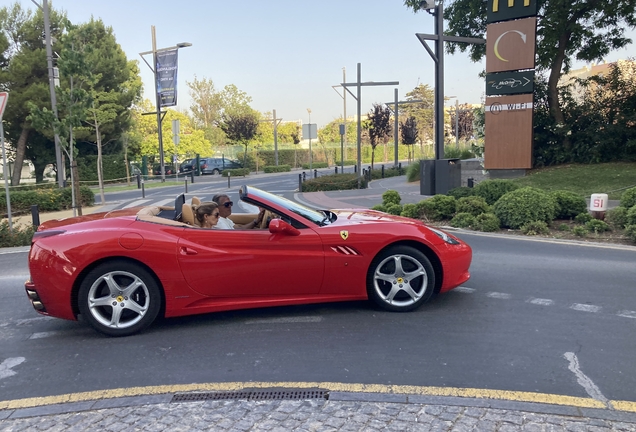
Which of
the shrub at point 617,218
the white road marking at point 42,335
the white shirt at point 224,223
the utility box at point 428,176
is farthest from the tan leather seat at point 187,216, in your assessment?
the utility box at point 428,176

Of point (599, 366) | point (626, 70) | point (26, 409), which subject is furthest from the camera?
point (626, 70)

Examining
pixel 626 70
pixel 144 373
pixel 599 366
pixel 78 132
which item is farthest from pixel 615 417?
pixel 78 132

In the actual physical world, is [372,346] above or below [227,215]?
below

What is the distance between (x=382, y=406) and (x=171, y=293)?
89.2 inches

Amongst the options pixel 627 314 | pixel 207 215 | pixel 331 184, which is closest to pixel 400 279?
pixel 207 215

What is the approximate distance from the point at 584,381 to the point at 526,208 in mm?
7099

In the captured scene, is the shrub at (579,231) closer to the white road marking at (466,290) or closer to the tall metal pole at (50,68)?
the white road marking at (466,290)

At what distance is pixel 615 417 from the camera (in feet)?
10.2

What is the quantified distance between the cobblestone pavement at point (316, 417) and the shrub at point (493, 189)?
958 cm

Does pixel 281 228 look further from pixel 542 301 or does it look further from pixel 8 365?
pixel 542 301

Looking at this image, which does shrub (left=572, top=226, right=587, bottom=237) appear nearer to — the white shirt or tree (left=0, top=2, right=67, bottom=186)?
the white shirt

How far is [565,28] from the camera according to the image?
2081 centimetres

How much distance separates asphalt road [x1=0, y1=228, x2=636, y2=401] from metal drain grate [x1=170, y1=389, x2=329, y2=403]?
0.21m

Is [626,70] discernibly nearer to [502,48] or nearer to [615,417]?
[502,48]
